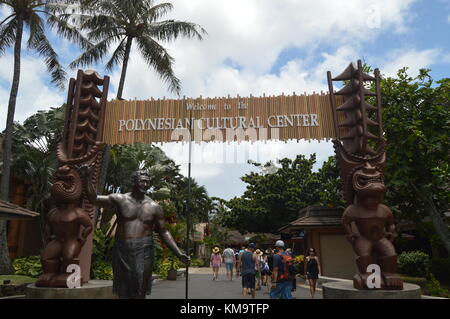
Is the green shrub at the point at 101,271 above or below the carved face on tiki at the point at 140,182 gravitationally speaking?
below

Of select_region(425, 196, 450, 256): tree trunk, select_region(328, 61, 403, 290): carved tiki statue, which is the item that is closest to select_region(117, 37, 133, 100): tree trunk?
select_region(328, 61, 403, 290): carved tiki statue

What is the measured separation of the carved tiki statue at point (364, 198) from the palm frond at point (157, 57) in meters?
9.88

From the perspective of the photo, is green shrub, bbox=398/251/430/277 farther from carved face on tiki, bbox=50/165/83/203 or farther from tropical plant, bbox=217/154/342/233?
carved face on tiki, bbox=50/165/83/203

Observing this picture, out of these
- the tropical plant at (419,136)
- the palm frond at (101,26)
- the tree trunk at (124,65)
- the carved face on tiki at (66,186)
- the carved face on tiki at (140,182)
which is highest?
the palm frond at (101,26)

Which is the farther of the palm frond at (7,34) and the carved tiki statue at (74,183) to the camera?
the palm frond at (7,34)

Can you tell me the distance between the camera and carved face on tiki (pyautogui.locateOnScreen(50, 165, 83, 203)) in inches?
235

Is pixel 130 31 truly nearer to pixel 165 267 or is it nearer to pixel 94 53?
pixel 94 53

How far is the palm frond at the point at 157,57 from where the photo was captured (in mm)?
14781

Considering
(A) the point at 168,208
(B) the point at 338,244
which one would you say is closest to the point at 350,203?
(B) the point at 338,244

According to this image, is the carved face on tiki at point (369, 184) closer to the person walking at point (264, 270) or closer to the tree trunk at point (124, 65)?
the person walking at point (264, 270)

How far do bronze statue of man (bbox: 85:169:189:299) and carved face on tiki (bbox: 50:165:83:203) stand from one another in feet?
5.63

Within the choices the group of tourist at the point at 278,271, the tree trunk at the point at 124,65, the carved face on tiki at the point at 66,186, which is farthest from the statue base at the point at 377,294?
the tree trunk at the point at 124,65

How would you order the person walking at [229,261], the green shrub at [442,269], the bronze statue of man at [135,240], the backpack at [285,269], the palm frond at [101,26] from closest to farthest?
the bronze statue of man at [135,240] < the backpack at [285,269] < the green shrub at [442,269] < the palm frond at [101,26] < the person walking at [229,261]

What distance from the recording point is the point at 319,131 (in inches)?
284
